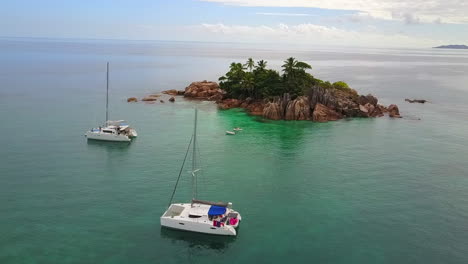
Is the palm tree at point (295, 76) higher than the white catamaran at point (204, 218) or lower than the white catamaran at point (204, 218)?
higher

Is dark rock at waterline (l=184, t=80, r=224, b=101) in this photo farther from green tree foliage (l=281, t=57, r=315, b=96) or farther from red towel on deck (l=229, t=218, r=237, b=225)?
red towel on deck (l=229, t=218, r=237, b=225)

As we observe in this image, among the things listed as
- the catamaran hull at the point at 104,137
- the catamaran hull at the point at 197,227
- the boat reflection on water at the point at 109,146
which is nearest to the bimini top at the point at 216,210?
the catamaran hull at the point at 197,227

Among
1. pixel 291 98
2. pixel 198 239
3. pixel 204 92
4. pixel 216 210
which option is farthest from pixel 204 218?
pixel 204 92

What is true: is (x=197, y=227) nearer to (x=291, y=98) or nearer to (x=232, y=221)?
(x=232, y=221)

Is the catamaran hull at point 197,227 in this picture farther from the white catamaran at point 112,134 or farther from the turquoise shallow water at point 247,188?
the white catamaran at point 112,134

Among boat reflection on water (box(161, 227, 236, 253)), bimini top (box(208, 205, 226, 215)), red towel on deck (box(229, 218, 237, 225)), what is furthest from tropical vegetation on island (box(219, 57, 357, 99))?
boat reflection on water (box(161, 227, 236, 253))

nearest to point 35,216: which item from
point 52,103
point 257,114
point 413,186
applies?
point 413,186
